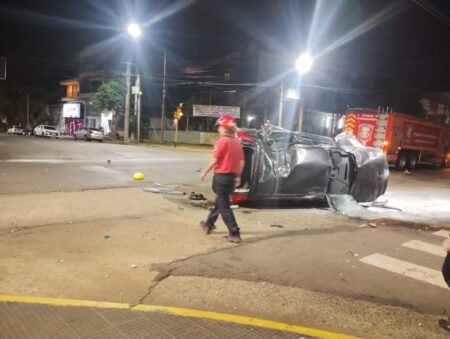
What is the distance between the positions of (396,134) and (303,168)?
574 inches

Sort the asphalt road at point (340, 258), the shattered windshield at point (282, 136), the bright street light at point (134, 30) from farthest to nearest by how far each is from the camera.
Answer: the bright street light at point (134, 30) < the shattered windshield at point (282, 136) < the asphalt road at point (340, 258)

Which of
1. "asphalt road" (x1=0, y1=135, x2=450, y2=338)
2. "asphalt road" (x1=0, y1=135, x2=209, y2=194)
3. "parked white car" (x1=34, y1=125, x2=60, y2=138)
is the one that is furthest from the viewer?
"parked white car" (x1=34, y1=125, x2=60, y2=138)

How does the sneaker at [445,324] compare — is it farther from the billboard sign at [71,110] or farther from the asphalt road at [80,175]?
the billboard sign at [71,110]

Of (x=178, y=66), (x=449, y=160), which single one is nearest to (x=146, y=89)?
(x=178, y=66)

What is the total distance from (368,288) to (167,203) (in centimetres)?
522

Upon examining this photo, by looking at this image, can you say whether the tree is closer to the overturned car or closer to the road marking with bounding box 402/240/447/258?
the overturned car

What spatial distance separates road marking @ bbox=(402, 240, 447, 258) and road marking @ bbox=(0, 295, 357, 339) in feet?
11.9

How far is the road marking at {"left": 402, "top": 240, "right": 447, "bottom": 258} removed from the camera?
6496 millimetres

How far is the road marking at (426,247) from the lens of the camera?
6.50 m

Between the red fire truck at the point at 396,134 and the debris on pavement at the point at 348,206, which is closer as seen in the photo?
the debris on pavement at the point at 348,206

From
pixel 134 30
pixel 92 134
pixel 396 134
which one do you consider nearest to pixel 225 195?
pixel 396 134

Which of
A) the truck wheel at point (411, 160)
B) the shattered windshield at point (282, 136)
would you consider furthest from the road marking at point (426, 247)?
the truck wheel at point (411, 160)

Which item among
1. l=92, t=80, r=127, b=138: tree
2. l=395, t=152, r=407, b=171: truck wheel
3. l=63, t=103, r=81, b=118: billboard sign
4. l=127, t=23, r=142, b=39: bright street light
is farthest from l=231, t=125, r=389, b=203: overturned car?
l=63, t=103, r=81, b=118: billboard sign

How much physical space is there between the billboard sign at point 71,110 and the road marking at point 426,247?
192ft
